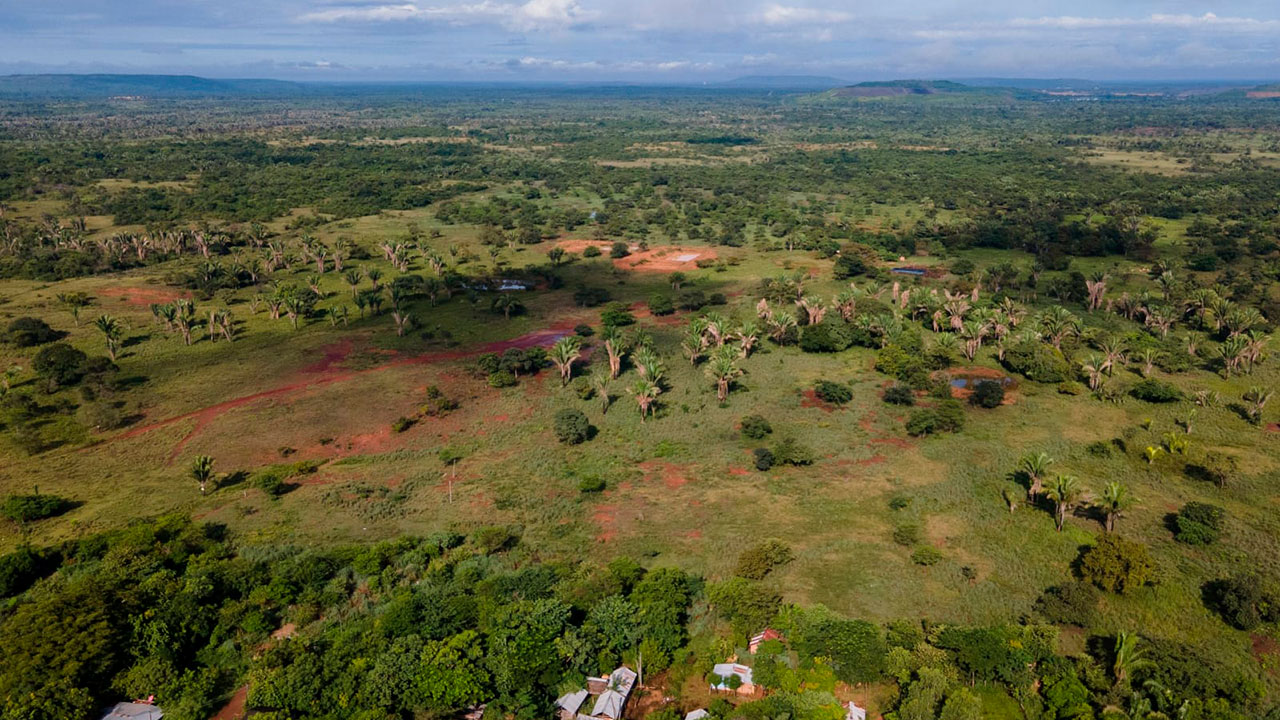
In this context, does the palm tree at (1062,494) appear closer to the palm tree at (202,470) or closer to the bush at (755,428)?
the bush at (755,428)

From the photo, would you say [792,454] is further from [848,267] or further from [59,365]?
[59,365]

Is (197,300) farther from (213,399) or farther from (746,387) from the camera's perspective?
(746,387)

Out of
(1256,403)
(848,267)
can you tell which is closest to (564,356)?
(848,267)

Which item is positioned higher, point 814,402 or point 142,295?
point 142,295

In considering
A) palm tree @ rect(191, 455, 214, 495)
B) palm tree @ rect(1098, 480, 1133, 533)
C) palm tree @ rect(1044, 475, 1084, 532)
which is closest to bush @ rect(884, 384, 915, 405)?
palm tree @ rect(1044, 475, 1084, 532)

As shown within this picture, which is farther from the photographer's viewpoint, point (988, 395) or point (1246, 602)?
point (988, 395)

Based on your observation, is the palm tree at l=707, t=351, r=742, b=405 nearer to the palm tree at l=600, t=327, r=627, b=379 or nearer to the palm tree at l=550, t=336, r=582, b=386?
the palm tree at l=600, t=327, r=627, b=379

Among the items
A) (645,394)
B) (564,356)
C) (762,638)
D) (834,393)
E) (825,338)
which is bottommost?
(762,638)

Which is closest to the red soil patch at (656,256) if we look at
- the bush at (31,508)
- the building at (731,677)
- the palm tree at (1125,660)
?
the bush at (31,508)
